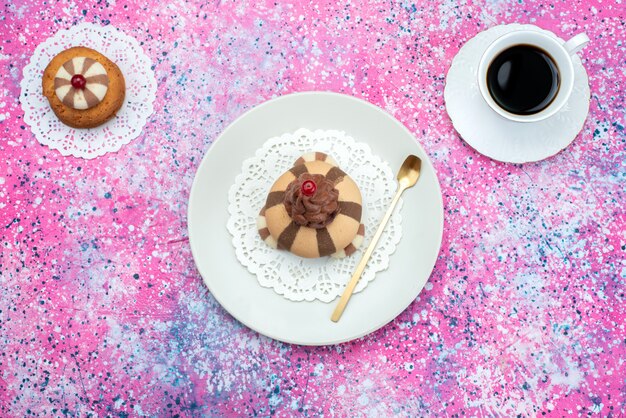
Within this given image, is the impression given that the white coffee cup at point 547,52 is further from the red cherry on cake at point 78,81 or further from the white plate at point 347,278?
the red cherry on cake at point 78,81

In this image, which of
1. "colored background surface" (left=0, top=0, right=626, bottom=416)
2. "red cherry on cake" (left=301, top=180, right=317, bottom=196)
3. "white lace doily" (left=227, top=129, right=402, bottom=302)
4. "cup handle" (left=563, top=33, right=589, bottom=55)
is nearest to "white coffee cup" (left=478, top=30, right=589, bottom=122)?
"cup handle" (left=563, top=33, right=589, bottom=55)

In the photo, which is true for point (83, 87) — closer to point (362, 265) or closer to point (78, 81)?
Result: point (78, 81)

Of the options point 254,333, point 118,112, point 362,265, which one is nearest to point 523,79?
point 362,265

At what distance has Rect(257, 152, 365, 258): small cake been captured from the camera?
1.15 m

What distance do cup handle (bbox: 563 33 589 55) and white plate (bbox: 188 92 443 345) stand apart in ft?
1.20

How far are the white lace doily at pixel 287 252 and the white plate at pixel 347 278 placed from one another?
2 centimetres

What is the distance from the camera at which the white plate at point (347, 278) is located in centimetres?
122

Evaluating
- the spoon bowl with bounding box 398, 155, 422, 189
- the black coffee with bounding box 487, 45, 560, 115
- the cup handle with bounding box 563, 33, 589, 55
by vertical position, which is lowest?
the spoon bowl with bounding box 398, 155, 422, 189

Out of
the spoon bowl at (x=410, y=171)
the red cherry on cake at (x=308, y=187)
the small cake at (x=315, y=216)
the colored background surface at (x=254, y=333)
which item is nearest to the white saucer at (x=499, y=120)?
the colored background surface at (x=254, y=333)

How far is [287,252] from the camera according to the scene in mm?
1258

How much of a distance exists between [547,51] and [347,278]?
2.11 feet

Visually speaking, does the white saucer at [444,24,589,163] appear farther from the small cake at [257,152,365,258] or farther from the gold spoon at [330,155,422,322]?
the small cake at [257,152,365,258]

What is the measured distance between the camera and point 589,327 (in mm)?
1322

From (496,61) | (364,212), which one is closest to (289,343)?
(364,212)
